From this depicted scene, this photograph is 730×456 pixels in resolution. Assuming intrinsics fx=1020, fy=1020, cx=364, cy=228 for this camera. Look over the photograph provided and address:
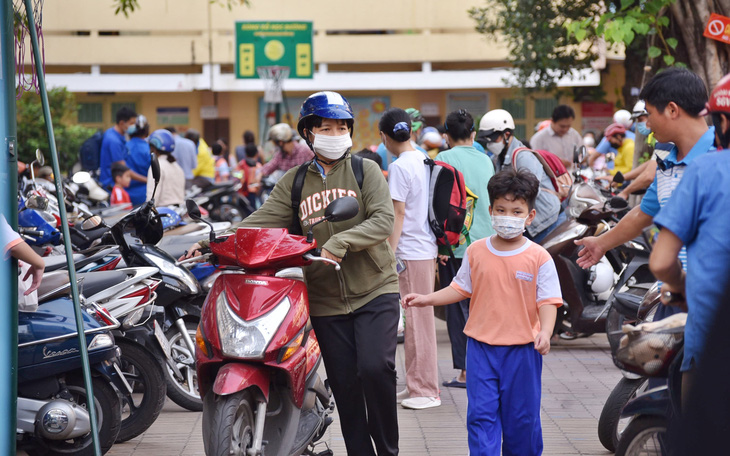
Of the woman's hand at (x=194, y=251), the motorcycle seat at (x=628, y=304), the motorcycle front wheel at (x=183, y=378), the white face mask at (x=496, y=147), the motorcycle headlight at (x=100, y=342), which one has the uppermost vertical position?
the white face mask at (x=496, y=147)

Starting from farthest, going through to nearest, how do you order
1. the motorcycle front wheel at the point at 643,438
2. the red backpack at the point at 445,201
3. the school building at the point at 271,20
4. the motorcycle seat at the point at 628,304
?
1. the school building at the point at 271,20
2. the red backpack at the point at 445,201
3. the motorcycle seat at the point at 628,304
4. the motorcycle front wheel at the point at 643,438

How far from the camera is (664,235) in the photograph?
312 cm

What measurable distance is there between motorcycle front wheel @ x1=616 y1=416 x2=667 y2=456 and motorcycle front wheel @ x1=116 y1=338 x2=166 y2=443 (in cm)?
291

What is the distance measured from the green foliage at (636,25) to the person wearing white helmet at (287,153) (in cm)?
542

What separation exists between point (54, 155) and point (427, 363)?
321cm

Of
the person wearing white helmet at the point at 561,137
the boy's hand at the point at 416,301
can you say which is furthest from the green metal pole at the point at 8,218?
the person wearing white helmet at the point at 561,137

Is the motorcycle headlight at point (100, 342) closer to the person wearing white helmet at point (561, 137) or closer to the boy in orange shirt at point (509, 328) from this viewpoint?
the boy in orange shirt at point (509, 328)

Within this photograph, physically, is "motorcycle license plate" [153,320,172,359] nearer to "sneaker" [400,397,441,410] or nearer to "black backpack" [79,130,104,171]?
"sneaker" [400,397,441,410]

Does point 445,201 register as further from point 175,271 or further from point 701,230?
point 701,230

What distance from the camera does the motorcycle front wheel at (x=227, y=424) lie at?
13.7 feet

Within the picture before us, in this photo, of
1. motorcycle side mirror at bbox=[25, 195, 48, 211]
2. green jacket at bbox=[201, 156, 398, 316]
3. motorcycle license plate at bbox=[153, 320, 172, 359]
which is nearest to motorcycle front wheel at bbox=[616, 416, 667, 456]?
green jacket at bbox=[201, 156, 398, 316]

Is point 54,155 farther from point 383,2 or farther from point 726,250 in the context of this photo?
point 383,2

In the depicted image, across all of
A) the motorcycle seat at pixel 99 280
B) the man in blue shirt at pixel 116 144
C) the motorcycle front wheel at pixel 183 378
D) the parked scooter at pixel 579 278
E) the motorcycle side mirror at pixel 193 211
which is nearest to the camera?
the motorcycle side mirror at pixel 193 211

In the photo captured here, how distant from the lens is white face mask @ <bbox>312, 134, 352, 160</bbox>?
15.5 feet
